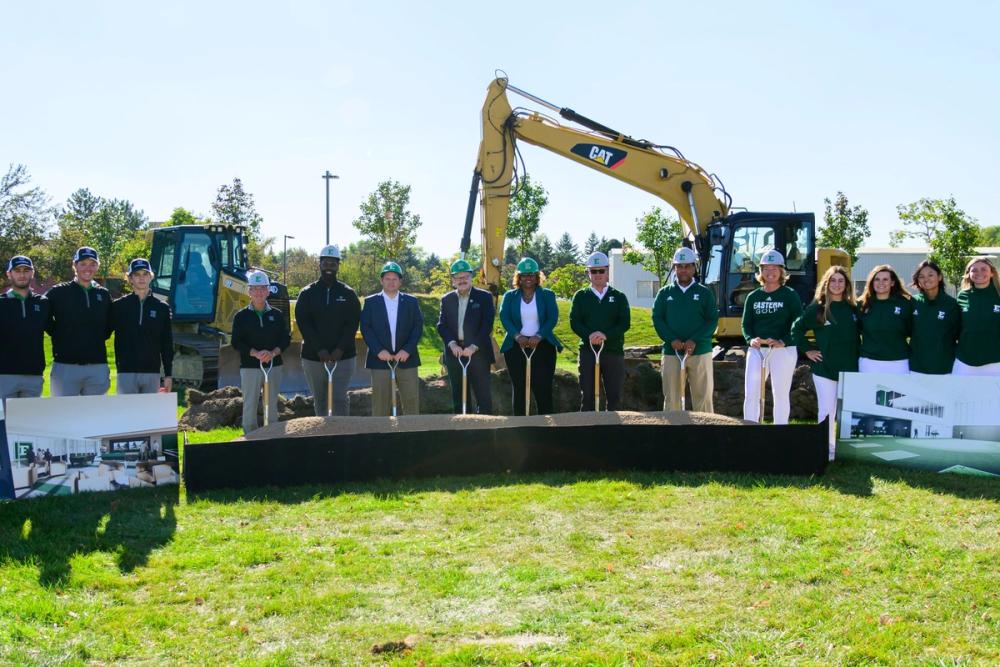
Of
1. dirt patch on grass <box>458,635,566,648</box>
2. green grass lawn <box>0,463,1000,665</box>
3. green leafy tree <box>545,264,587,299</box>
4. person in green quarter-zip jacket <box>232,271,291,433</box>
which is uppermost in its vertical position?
green leafy tree <box>545,264,587,299</box>

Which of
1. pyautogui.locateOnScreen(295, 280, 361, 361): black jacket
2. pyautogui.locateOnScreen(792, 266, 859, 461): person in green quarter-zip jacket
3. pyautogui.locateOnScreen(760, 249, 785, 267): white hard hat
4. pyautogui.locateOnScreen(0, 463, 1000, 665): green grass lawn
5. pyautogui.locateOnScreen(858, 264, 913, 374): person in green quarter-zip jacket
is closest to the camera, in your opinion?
pyautogui.locateOnScreen(0, 463, 1000, 665): green grass lawn

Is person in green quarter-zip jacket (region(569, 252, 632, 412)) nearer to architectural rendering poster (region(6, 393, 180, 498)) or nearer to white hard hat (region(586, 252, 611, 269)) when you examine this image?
white hard hat (region(586, 252, 611, 269))

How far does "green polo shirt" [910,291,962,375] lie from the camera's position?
6918 millimetres

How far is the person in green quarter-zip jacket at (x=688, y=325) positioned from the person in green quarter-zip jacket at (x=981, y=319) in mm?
2037

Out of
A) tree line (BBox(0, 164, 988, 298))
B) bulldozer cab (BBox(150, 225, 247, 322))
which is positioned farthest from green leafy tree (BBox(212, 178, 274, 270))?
bulldozer cab (BBox(150, 225, 247, 322))

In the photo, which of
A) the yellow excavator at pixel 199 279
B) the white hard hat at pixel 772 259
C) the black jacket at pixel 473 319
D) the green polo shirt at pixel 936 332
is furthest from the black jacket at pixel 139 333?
the yellow excavator at pixel 199 279

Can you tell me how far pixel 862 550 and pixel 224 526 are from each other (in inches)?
152

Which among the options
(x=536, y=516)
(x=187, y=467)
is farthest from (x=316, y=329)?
(x=536, y=516)

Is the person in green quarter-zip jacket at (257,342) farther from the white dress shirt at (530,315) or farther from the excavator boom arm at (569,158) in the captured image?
the excavator boom arm at (569,158)

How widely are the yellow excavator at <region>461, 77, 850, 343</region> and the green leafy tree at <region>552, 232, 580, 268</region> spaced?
176ft

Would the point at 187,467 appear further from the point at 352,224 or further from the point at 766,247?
the point at 352,224

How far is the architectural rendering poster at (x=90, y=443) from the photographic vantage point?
6.08 meters

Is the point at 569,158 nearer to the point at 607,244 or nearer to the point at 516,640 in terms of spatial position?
the point at 516,640

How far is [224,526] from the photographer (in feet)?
18.4
